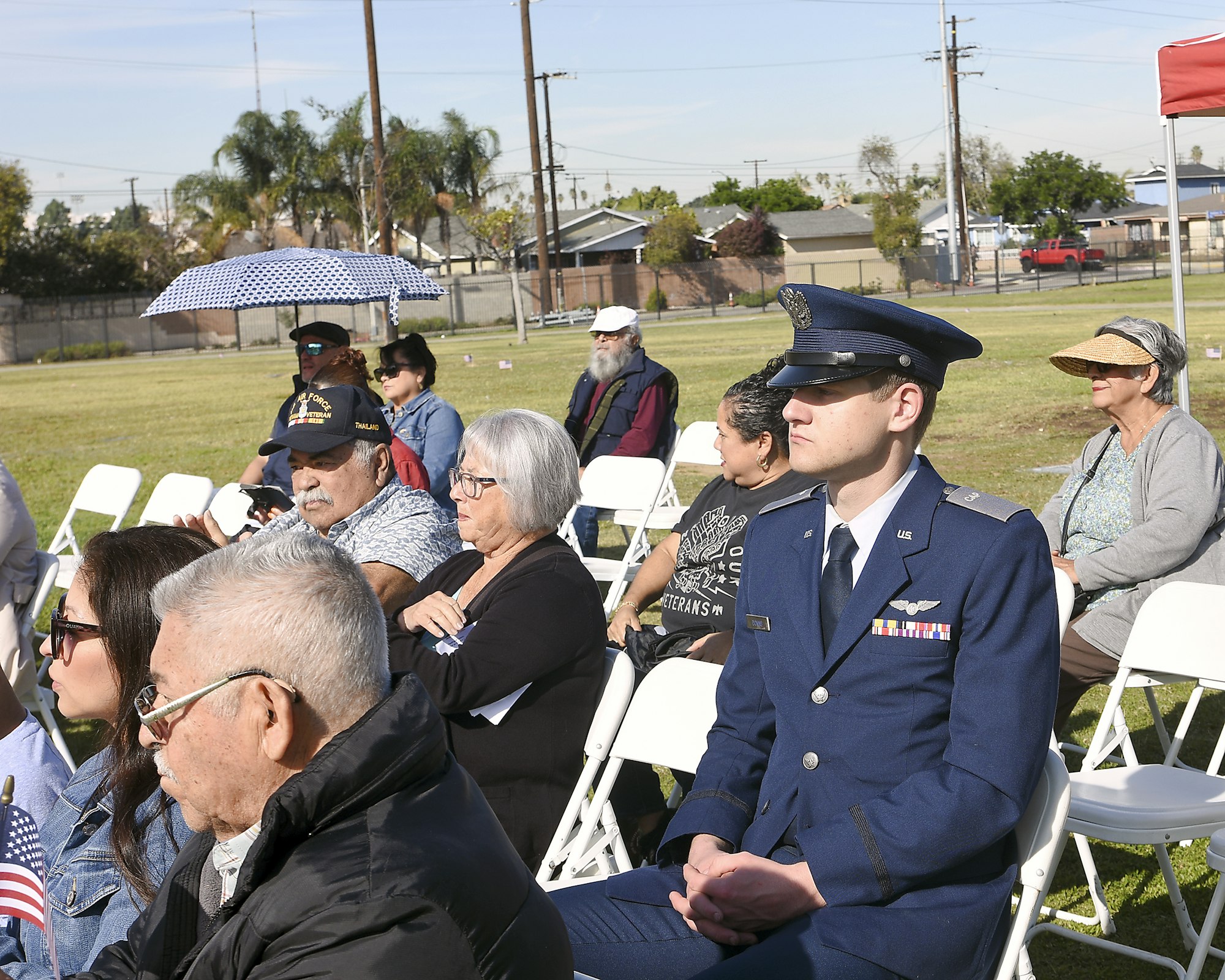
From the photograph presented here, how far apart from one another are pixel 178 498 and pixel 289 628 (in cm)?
597

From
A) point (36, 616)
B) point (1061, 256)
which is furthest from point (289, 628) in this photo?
point (1061, 256)

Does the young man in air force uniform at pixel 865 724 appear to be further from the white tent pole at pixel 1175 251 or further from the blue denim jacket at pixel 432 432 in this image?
the blue denim jacket at pixel 432 432

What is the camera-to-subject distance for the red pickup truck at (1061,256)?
61000 millimetres

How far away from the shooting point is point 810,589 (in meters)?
2.56

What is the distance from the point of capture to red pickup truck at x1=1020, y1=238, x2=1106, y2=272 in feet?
200

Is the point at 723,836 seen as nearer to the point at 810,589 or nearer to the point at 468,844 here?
the point at 810,589

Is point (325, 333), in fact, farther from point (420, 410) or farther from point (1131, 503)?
point (1131, 503)

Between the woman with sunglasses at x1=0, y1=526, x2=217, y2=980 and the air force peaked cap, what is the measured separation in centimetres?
132

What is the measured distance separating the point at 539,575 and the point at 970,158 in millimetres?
95645

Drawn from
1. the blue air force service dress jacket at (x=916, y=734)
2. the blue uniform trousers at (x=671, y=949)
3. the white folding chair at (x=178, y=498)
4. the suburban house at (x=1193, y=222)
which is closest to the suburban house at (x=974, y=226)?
the suburban house at (x=1193, y=222)

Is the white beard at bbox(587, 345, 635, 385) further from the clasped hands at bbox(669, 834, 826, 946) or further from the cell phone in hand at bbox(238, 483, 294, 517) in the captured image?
the clasped hands at bbox(669, 834, 826, 946)

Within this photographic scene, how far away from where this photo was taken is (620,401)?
7.91 metres

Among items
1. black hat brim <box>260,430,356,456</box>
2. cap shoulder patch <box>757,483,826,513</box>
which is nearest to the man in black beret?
black hat brim <box>260,430,356,456</box>

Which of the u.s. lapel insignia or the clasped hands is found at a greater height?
the u.s. lapel insignia
